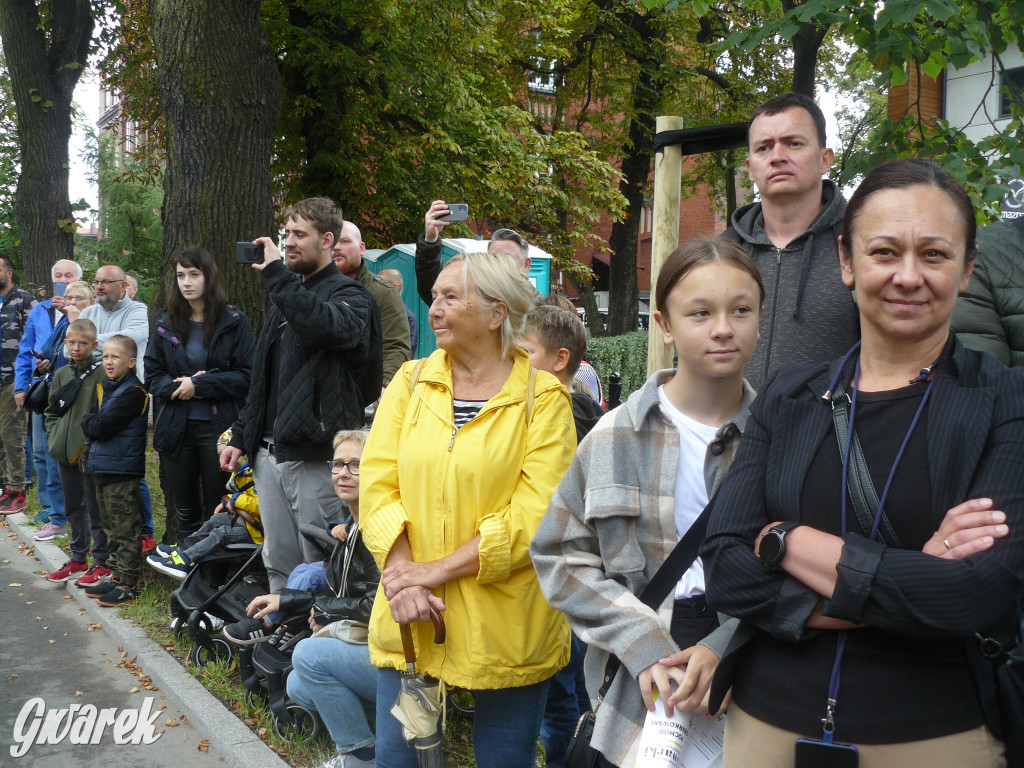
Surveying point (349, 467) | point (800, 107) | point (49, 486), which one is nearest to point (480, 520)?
point (349, 467)

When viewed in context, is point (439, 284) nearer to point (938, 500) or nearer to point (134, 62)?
point (938, 500)

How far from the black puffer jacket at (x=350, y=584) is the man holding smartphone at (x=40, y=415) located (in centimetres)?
573

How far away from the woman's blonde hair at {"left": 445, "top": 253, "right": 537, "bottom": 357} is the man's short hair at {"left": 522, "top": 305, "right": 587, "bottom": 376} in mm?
701

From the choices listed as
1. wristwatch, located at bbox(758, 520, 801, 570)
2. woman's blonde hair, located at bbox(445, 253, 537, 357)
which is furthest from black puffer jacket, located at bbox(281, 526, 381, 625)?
wristwatch, located at bbox(758, 520, 801, 570)

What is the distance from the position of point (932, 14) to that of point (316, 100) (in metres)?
12.1

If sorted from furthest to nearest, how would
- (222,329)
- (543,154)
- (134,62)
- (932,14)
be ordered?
1. (543,154)
2. (134,62)
3. (222,329)
4. (932,14)

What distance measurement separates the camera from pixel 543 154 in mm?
16875

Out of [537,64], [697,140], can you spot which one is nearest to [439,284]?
[697,140]

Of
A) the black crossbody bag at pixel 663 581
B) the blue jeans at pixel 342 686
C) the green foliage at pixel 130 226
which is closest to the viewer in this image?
the black crossbody bag at pixel 663 581

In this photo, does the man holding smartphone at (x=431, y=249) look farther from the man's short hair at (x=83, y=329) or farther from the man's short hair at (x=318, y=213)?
the man's short hair at (x=83, y=329)

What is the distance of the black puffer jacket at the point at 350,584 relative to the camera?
3818 millimetres

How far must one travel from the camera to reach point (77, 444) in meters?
7.30

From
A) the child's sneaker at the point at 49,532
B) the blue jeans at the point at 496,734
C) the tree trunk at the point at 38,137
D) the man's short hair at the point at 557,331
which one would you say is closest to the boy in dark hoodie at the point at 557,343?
the man's short hair at the point at 557,331

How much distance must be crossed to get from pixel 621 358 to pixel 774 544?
13.5 meters
